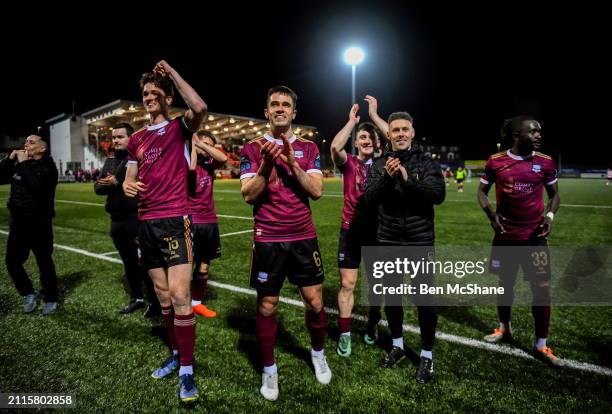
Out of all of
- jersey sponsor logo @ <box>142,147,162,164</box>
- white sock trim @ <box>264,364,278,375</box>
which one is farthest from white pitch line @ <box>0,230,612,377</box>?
jersey sponsor logo @ <box>142,147,162,164</box>

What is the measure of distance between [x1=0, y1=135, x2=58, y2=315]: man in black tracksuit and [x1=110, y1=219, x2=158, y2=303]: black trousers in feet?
2.91

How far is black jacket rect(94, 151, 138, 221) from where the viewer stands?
479cm

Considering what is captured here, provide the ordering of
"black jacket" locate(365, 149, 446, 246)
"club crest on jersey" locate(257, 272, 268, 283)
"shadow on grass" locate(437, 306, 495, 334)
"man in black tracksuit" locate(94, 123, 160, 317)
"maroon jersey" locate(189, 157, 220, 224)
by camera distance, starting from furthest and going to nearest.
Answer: "maroon jersey" locate(189, 157, 220, 224), "man in black tracksuit" locate(94, 123, 160, 317), "shadow on grass" locate(437, 306, 495, 334), "black jacket" locate(365, 149, 446, 246), "club crest on jersey" locate(257, 272, 268, 283)

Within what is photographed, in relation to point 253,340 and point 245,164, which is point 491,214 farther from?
point 253,340

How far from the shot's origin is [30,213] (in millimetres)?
4879

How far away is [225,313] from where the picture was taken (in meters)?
5.01

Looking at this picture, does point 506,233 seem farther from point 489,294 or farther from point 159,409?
point 159,409

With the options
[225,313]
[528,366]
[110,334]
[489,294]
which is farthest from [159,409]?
[489,294]

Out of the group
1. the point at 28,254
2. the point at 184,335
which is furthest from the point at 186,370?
the point at 28,254

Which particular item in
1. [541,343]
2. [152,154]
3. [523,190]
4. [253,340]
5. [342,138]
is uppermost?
[342,138]

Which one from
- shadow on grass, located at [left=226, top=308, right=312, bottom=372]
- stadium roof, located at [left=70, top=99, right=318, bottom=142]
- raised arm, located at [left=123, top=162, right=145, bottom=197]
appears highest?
stadium roof, located at [left=70, top=99, right=318, bottom=142]

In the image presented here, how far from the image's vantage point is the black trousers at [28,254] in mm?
A: 4926

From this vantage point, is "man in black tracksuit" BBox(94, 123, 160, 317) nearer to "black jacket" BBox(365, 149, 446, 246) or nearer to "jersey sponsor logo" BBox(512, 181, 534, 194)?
"black jacket" BBox(365, 149, 446, 246)

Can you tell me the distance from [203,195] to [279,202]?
7.54 ft
